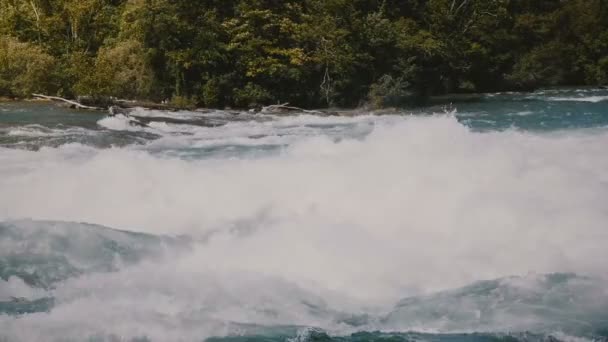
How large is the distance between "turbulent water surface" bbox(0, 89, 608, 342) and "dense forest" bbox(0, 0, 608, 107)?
47.6ft

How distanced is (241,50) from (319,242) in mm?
21367

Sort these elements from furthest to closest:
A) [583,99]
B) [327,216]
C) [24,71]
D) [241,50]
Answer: [24,71] → [583,99] → [241,50] → [327,216]

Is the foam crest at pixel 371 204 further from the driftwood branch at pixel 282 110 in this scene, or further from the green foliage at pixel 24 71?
the green foliage at pixel 24 71

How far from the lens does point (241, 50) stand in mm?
28875

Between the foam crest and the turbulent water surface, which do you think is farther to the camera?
the foam crest

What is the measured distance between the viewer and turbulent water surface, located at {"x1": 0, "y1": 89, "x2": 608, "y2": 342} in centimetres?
643

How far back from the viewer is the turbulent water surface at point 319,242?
21.1ft

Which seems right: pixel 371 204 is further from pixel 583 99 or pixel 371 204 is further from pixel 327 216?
pixel 583 99

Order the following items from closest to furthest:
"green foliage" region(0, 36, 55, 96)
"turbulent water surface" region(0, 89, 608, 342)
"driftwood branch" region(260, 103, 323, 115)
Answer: "turbulent water surface" region(0, 89, 608, 342)
"driftwood branch" region(260, 103, 323, 115)
"green foliage" region(0, 36, 55, 96)

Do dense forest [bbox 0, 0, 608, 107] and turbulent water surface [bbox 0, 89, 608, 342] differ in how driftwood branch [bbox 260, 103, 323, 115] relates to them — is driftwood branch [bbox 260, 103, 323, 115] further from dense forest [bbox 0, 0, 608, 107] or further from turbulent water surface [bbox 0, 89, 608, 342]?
turbulent water surface [bbox 0, 89, 608, 342]

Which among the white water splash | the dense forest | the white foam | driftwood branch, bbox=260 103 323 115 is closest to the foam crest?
the white water splash

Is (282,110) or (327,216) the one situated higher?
(327,216)

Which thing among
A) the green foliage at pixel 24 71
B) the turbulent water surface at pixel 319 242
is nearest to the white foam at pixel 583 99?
the turbulent water surface at pixel 319 242

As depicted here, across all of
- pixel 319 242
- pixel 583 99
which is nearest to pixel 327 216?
pixel 319 242
